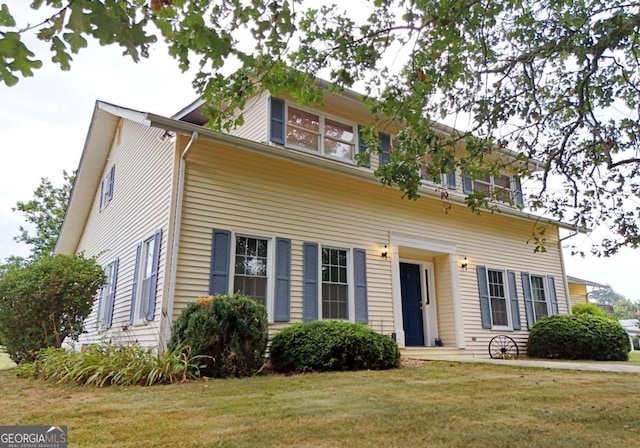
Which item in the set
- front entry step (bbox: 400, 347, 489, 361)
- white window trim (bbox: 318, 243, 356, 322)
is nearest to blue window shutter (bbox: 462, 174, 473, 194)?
front entry step (bbox: 400, 347, 489, 361)

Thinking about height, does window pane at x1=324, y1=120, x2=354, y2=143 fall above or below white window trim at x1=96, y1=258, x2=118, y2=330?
above

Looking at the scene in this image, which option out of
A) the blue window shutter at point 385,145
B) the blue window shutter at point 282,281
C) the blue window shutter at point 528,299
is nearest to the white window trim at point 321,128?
the blue window shutter at point 385,145

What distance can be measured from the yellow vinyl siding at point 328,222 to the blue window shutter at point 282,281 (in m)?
0.14

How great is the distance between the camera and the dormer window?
8922mm

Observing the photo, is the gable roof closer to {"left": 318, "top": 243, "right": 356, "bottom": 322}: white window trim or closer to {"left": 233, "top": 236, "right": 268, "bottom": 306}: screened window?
A: {"left": 318, "top": 243, "right": 356, "bottom": 322}: white window trim

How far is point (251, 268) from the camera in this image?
769 cm

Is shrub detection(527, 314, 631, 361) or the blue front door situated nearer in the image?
shrub detection(527, 314, 631, 361)

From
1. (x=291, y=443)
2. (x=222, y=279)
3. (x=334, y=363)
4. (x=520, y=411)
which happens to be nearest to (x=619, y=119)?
(x=520, y=411)

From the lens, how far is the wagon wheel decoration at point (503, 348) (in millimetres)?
10391

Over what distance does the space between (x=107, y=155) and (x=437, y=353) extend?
10.4 m

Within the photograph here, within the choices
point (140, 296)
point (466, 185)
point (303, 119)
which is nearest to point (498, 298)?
point (466, 185)

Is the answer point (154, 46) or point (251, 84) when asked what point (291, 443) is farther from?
point (251, 84)

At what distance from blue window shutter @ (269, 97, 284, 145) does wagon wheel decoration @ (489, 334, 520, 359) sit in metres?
6.86

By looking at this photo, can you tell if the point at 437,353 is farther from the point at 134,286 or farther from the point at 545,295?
the point at 134,286
